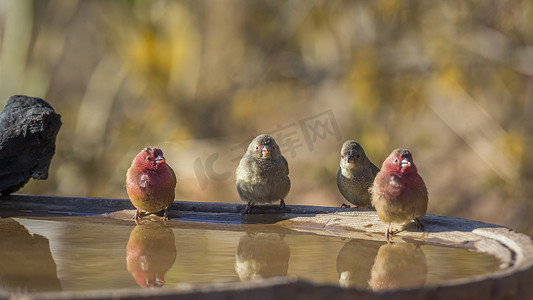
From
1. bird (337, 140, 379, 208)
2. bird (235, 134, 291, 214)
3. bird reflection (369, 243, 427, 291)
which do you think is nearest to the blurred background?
bird (337, 140, 379, 208)

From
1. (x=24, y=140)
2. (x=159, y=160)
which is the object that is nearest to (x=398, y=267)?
(x=159, y=160)

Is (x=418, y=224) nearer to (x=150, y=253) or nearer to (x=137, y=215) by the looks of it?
(x=150, y=253)

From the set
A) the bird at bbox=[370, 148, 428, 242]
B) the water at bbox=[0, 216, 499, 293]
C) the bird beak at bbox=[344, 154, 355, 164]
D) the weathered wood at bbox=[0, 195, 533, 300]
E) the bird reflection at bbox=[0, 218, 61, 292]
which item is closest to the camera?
the weathered wood at bbox=[0, 195, 533, 300]

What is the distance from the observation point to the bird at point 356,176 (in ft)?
13.0

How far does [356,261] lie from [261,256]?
409 millimetres

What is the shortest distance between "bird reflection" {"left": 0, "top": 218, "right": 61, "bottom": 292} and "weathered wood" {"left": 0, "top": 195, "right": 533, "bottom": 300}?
56cm

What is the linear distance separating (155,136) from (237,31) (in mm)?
1683

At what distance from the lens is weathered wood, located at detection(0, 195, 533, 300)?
67.5 inches

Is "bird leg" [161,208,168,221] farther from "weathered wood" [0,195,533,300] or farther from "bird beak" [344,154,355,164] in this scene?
"bird beak" [344,154,355,164]

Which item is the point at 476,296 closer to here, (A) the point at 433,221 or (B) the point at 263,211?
(A) the point at 433,221

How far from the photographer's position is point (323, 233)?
335cm

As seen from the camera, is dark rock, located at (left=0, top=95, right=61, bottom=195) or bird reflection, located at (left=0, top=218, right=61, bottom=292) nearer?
bird reflection, located at (left=0, top=218, right=61, bottom=292)

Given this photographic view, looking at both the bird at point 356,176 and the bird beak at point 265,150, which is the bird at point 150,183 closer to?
the bird beak at point 265,150

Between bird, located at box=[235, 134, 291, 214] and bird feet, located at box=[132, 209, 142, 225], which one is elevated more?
bird, located at box=[235, 134, 291, 214]
